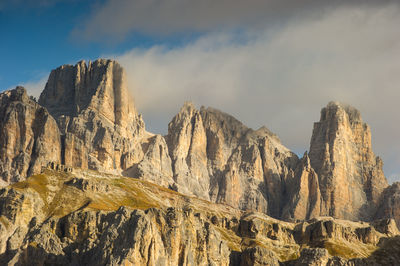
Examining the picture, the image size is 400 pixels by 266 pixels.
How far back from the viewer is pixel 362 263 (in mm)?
194125

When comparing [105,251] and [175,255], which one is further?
[175,255]

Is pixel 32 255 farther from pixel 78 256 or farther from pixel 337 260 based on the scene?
pixel 337 260

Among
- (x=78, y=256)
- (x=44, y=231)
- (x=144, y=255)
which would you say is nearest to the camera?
(x=144, y=255)

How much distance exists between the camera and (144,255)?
16000 cm

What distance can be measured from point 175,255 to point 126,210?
82.7ft

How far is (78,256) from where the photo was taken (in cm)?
17600

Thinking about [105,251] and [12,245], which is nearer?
[105,251]

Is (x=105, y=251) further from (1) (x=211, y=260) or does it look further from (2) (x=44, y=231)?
(1) (x=211, y=260)

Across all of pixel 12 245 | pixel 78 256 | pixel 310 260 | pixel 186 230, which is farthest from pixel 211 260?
pixel 12 245

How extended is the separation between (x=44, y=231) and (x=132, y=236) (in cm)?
3583

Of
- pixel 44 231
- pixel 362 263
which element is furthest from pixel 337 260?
pixel 44 231

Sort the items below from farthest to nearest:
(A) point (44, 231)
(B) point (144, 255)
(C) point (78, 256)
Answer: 1. (A) point (44, 231)
2. (C) point (78, 256)
3. (B) point (144, 255)

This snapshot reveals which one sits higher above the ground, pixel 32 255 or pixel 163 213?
pixel 163 213

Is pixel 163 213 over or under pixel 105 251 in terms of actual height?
over
